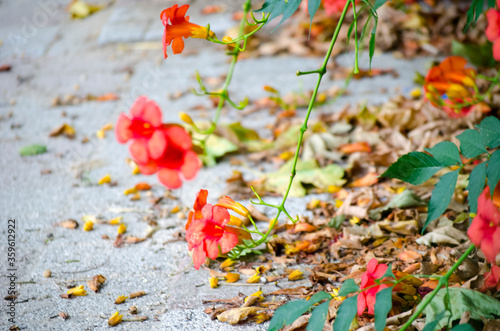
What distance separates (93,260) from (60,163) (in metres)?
0.81

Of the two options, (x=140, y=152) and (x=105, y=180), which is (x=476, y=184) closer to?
(x=140, y=152)

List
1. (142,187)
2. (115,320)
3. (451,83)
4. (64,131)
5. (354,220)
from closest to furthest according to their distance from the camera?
(115,320) → (354,220) → (451,83) → (142,187) → (64,131)

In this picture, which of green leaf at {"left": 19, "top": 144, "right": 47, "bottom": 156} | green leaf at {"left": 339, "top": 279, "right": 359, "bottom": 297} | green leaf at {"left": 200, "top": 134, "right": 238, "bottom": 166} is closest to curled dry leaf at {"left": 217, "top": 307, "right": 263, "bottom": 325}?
green leaf at {"left": 339, "top": 279, "right": 359, "bottom": 297}

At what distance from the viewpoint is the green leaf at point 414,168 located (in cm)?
96

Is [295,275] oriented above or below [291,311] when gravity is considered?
below

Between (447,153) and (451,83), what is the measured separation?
0.93m

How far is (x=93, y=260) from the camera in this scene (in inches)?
58.4

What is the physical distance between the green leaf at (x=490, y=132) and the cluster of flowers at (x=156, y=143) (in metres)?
0.56

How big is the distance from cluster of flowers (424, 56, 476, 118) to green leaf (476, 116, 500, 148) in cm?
82

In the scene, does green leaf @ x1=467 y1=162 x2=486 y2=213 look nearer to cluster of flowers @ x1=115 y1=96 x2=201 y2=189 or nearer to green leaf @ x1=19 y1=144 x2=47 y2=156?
cluster of flowers @ x1=115 y1=96 x2=201 y2=189

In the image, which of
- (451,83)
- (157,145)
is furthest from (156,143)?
(451,83)

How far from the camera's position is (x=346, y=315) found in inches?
33.3

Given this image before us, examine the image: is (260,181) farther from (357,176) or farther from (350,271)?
(350,271)

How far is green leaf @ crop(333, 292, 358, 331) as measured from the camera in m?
0.84
